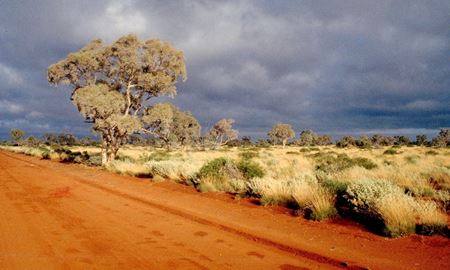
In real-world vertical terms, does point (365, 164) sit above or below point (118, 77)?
below

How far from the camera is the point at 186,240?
751cm

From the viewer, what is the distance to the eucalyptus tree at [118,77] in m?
25.1

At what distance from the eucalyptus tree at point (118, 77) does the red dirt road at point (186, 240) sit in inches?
545

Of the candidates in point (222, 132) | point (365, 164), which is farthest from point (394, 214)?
point (222, 132)

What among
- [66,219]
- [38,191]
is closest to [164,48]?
[38,191]

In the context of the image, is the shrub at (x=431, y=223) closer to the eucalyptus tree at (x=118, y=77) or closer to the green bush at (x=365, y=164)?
the green bush at (x=365, y=164)

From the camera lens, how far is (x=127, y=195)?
13641 mm

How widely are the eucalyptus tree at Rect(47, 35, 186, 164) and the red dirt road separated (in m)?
13.8

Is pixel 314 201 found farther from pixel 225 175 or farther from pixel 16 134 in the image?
pixel 16 134

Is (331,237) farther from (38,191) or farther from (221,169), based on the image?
(38,191)

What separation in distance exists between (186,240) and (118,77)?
2222 cm

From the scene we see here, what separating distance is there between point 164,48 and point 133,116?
18.5 ft

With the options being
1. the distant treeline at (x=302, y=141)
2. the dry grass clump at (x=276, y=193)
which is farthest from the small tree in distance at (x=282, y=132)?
the dry grass clump at (x=276, y=193)

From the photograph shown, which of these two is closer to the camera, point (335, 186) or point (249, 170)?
point (335, 186)
